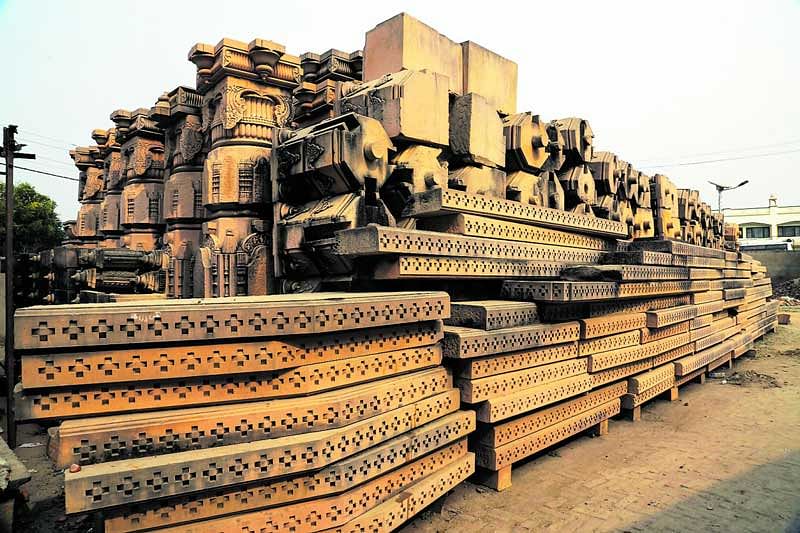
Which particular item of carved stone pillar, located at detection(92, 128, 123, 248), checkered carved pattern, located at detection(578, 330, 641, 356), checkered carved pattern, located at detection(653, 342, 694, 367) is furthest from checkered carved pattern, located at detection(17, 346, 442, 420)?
carved stone pillar, located at detection(92, 128, 123, 248)

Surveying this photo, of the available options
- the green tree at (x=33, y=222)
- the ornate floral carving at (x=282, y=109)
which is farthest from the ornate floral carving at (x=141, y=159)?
the green tree at (x=33, y=222)

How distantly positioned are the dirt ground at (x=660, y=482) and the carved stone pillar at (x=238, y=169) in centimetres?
354

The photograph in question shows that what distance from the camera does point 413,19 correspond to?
552cm

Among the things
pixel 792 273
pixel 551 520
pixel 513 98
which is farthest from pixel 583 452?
pixel 792 273

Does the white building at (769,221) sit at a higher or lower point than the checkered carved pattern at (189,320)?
higher

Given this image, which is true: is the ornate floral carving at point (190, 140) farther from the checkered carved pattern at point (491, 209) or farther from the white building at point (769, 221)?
the white building at point (769, 221)

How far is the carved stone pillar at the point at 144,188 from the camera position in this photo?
29.5ft

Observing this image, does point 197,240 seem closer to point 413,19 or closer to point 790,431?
point 413,19

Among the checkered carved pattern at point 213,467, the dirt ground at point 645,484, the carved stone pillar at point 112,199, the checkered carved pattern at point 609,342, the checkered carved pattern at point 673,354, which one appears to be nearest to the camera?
the checkered carved pattern at point 213,467

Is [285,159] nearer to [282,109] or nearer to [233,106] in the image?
[233,106]

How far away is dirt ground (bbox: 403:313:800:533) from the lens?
3947mm

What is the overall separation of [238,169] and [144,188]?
355 centimetres

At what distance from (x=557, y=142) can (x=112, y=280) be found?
6.39 m

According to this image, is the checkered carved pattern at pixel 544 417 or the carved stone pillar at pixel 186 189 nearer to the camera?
the checkered carved pattern at pixel 544 417
